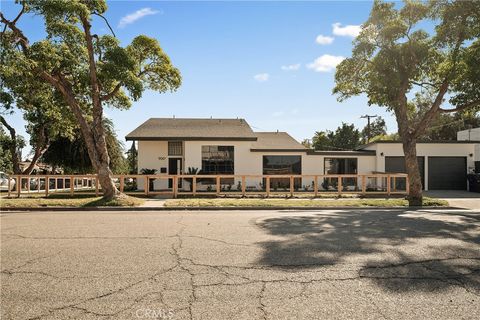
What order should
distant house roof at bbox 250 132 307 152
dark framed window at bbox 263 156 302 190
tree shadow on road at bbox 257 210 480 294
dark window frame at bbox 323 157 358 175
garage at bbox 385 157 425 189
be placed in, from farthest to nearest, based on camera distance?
dark window frame at bbox 323 157 358 175 → dark framed window at bbox 263 156 302 190 → distant house roof at bbox 250 132 307 152 → garage at bbox 385 157 425 189 → tree shadow on road at bbox 257 210 480 294

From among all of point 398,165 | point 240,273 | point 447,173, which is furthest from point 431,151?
point 240,273

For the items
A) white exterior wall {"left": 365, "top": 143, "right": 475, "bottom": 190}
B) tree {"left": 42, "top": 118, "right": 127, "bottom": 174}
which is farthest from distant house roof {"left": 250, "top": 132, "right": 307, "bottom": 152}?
tree {"left": 42, "top": 118, "right": 127, "bottom": 174}

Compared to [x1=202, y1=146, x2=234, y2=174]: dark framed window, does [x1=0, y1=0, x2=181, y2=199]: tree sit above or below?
above

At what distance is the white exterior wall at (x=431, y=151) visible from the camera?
25750 mm

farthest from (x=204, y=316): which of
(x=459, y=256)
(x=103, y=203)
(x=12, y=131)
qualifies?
(x=12, y=131)

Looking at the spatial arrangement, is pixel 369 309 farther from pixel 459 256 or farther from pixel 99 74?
pixel 99 74

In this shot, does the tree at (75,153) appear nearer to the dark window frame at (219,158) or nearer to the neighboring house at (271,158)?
the neighboring house at (271,158)

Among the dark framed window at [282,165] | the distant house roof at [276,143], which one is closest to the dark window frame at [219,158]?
the distant house roof at [276,143]

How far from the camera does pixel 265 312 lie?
387cm

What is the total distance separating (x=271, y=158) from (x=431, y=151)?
11.3 meters

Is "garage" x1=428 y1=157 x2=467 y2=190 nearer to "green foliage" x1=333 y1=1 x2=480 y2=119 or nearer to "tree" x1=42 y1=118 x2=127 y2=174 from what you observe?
"green foliage" x1=333 y1=1 x2=480 y2=119

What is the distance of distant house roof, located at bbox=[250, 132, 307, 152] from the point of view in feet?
85.4

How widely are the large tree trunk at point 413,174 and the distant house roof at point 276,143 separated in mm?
9807

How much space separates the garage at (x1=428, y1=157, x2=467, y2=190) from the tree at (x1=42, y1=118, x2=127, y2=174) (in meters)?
26.4
